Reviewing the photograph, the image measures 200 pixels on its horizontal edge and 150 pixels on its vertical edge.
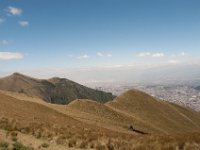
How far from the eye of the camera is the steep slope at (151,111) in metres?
106

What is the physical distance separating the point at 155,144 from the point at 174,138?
1459 mm

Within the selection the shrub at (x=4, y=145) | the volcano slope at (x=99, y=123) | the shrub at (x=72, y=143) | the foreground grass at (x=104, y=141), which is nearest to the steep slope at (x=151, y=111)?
the volcano slope at (x=99, y=123)

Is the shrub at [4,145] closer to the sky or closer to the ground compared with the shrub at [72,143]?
closer to the sky

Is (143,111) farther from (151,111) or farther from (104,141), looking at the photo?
(104,141)

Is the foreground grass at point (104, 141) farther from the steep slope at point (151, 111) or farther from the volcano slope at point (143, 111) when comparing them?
the steep slope at point (151, 111)

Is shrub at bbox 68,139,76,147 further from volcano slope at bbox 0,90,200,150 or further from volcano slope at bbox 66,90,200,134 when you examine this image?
volcano slope at bbox 66,90,200,134

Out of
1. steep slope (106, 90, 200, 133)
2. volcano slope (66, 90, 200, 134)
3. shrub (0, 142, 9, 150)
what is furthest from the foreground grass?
steep slope (106, 90, 200, 133)

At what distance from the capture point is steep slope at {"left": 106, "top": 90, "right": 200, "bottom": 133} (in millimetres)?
105562

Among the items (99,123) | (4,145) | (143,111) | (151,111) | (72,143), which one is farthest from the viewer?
(151,111)

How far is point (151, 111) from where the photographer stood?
384 ft

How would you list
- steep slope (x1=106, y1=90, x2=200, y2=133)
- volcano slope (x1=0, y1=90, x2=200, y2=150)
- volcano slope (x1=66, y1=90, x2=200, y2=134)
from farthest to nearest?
steep slope (x1=106, y1=90, x2=200, y2=133) → volcano slope (x1=66, y1=90, x2=200, y2=134) → volcano slope (x1=0, y1=90, x2=200, y2=150)

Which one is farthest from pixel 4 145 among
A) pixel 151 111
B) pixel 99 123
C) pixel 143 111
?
pixel 151 111

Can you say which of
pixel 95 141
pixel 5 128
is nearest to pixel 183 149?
pixel 95 141

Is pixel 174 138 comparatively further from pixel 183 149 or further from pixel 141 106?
pixel 141 106
